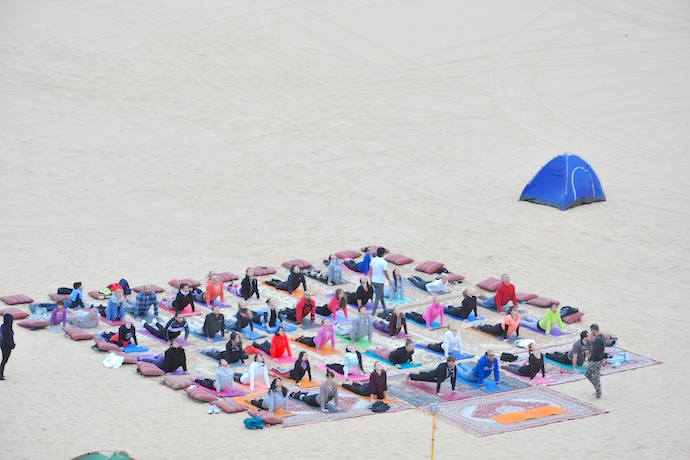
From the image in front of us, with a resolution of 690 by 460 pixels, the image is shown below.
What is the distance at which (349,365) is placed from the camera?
27766 mm

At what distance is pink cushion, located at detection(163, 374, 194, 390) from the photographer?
86.3 ft

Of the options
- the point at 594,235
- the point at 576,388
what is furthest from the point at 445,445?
the point at 594,235

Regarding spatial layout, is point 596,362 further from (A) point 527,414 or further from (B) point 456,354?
(B) point 456,354

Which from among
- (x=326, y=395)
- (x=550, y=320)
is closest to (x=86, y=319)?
(x=326, y=395)

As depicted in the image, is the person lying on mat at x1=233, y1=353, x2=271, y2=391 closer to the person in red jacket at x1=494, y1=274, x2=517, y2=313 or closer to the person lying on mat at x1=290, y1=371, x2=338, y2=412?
the person lying on mat at x1=290, y1=371, x2=338, y2=412

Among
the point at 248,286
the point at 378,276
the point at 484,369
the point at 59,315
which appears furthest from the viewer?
the point at 248,286

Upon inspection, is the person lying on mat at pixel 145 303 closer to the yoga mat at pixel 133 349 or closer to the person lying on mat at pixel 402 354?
the yoga mat at pixel 133 349

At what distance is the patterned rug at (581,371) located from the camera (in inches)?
1097

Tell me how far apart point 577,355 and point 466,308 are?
13.2 feet

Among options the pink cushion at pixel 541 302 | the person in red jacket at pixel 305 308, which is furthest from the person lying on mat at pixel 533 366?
the person in red jacket at pixel 305 308

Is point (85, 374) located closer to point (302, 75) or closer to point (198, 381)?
point (198, 381)

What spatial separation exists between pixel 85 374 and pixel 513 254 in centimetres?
1435

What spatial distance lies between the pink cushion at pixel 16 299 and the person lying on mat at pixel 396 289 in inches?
353

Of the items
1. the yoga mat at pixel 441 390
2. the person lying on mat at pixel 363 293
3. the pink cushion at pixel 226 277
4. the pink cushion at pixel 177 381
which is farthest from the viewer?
the pink cushion at pixel 226 277
